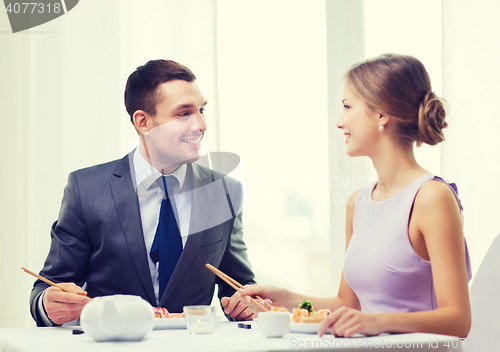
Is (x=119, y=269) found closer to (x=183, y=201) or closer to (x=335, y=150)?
(x=183, y=201)

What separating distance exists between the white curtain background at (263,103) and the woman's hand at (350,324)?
138 centimetres

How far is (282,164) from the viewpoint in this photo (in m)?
2.41

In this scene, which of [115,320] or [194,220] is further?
[194,220]

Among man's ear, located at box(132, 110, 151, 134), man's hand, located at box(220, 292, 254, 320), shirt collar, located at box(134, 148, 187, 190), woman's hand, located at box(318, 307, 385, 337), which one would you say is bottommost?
man's hand, located at box(220, 292, 254, 320)

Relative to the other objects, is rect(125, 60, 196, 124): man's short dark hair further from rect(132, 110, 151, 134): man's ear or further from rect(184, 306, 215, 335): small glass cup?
rect(184, 306, 215, 335): small glass cup

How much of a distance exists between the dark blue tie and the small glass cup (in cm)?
56

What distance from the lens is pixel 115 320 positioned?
3.01 feet

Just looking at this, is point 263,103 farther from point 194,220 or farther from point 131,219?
point 131,219

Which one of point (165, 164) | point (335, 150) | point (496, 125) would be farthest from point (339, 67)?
point (165, 164)

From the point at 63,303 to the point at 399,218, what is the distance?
855 millimetres

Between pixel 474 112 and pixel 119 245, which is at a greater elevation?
pixel 474 112

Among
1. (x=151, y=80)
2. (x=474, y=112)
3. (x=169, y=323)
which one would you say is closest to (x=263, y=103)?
(x=151, y=80)

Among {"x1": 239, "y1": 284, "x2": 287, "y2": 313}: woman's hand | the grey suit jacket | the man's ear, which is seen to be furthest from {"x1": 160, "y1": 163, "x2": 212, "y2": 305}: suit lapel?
{"x1": 239, "y1": 284, "x2": 287, "y2": 313}: woman's hand

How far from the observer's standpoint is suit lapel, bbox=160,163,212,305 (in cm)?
159
